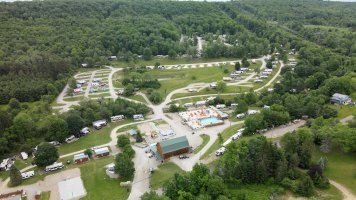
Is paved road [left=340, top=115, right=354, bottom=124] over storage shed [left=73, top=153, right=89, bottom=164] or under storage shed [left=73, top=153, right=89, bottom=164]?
over

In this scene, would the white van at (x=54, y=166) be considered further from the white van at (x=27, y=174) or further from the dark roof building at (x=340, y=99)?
the dark roof building at (x=340, y=99)

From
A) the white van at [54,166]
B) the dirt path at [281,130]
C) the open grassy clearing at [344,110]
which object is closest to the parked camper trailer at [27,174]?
the white van at [54,166]

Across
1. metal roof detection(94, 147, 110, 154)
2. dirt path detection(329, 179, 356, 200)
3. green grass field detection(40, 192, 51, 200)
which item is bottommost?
green grass field detection(40, 192, 51, 200)

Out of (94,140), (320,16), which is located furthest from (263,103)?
(320,16)

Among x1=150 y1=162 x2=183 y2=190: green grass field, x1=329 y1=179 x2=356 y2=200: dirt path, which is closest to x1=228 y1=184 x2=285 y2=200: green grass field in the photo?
x1=329 y1=179 x2=356 y2=200: dirt path

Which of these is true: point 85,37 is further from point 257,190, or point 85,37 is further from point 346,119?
point 257,190

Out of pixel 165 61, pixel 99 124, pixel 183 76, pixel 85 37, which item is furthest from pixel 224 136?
pixel 85 37

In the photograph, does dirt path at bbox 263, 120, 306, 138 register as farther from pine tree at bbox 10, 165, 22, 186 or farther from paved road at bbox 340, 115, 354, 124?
pine tree at bbox 10, 165, 22, 186
